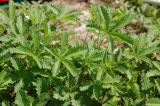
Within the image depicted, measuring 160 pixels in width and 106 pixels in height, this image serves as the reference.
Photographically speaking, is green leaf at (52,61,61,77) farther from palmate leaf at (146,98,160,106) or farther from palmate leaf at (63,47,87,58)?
palmate leaf at (146,98,160,106)

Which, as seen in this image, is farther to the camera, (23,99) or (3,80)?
(3,80)

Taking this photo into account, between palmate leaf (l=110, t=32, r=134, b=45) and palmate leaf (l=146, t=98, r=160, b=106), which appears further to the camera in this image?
palmate leaf (l=110, t=32, r=134, b=45)

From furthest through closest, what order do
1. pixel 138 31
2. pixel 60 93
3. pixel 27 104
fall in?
pixel 138 31 < pixel 60 93 < pixel 27 104

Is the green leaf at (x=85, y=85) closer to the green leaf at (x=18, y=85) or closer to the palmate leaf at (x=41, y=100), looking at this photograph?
the palmate leaf at (x=41, y=100)

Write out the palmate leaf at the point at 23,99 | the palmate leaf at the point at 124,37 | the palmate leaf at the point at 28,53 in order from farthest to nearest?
the palmate leaf at the point at 124,37
the palmate leaf at the point at 28,53
the palmate leaf at the point at 23,99

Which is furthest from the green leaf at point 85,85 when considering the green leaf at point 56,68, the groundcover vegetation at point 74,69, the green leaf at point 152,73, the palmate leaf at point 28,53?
the green leaf at point 152,73

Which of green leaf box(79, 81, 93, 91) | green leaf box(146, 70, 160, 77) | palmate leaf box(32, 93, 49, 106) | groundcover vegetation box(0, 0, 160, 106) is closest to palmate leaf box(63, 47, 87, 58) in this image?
groundcover vegetation box(0, 0, 160, 106)

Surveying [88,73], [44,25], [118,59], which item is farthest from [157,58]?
A: [44,25]

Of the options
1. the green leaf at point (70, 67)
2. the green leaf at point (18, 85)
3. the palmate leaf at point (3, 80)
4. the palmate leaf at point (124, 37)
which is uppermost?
the palmate leaf at point (124, 37)

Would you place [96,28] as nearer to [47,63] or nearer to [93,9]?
[93,9]

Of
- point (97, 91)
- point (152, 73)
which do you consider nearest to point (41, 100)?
point (97, 91)

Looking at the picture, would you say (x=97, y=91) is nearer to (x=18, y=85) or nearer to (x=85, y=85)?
(x=85, y=85)
